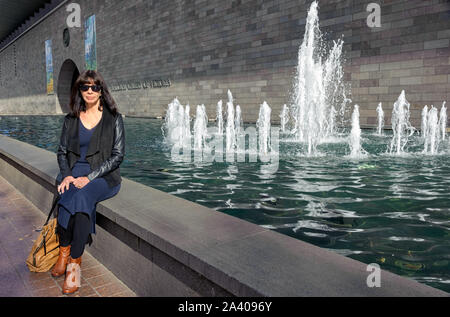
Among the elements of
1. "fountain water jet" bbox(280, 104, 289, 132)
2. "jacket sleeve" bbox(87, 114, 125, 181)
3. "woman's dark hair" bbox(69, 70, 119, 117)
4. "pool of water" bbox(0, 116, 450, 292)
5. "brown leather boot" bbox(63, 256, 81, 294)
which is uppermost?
"fountain water jet" bbox(280, 104, 289, 132)

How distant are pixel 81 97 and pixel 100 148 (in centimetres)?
45

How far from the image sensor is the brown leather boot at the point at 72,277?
7.11ft

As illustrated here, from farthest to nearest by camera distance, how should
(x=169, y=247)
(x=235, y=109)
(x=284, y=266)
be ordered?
(x=235, y=109), (x=169, y=247), (x=284, y=266)

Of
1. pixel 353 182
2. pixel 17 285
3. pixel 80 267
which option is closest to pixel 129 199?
pixel 80 267

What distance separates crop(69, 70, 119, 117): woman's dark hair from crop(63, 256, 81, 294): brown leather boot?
3.76ft

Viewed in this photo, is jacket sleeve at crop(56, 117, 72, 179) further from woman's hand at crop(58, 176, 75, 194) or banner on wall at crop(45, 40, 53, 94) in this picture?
banner on wall at crop(45, 40, 53, 94)

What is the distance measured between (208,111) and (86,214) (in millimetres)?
15428

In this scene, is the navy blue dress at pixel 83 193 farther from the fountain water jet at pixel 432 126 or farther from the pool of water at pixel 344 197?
the fountain water jet at pixel 432 126

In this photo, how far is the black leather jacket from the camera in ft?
8.88

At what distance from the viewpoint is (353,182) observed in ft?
15.3

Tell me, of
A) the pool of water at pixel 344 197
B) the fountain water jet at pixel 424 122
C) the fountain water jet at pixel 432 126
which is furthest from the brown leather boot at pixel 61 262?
the fountain water jet at pixel 424 122

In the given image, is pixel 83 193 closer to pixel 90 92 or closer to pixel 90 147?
pixel 90 147

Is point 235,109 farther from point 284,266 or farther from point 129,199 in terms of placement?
point 284,266

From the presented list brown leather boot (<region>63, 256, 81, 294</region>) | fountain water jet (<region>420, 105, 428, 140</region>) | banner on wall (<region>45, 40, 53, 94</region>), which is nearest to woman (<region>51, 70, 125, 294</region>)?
brown leather boot (<region>63, 256, 81, 294</region>)
